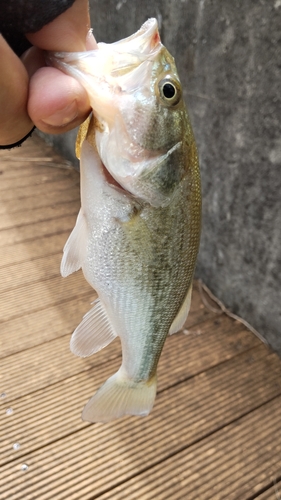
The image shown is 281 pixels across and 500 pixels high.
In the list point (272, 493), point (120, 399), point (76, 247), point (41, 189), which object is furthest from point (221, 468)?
point (41, 189)

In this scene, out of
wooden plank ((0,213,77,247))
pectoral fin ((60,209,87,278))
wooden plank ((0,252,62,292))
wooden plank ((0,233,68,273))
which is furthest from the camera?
wooden plank ((0,213,77,247))

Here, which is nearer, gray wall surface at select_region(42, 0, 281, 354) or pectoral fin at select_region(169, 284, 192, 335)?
pectoral fin at select_region(169, 284, 192, 335)

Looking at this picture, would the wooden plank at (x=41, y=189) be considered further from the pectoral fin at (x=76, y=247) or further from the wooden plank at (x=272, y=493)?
the wooden plank at (x=272, y=493)

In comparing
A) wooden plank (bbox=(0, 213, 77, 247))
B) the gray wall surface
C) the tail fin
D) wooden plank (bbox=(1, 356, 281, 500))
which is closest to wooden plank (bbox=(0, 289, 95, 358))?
wooden plank (bbox=(1, 356, 281, 500))

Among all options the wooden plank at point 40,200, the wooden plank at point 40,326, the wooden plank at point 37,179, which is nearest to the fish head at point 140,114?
the wooden plank at point 40,326

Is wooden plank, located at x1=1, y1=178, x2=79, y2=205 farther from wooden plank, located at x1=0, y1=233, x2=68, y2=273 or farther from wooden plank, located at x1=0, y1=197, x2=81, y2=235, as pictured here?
wooden plank, located at x1=0, y1=233, x2=68, y2=273

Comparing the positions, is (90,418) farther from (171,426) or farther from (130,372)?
(171,426)

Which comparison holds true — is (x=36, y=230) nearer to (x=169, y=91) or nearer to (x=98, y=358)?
(x=98, y=358)
